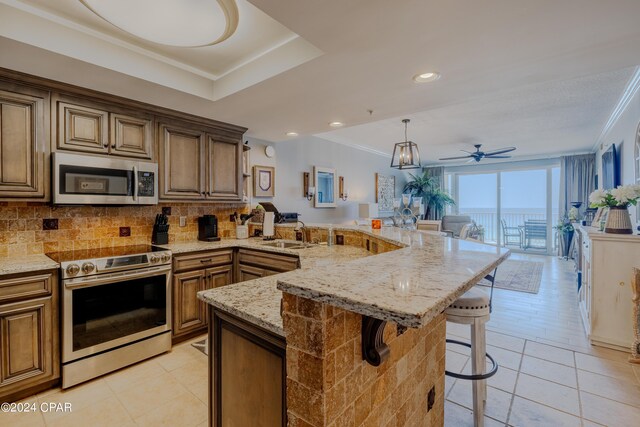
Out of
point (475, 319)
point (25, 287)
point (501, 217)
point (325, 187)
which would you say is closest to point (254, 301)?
point (475, 319)

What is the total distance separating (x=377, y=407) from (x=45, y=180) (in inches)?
108

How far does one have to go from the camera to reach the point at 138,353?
2461 mm

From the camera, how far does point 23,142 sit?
7.05 feet

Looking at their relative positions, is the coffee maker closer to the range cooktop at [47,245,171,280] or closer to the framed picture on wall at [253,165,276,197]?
the range cooktop at [47,245,171,280]

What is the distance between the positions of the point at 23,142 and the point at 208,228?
5.35 ft

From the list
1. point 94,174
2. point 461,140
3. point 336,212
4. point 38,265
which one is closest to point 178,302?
point 38,265

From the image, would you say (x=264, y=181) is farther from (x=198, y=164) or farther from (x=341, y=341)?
(x=341, y=341)

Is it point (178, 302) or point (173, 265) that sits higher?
point (173, 265)

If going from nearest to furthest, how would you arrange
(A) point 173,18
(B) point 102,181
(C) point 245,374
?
(C) point 245,374 < (A) point 173,18 < (B) point 102,181

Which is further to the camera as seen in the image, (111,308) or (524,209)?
(524,209)

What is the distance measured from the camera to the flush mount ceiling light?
5.27ft

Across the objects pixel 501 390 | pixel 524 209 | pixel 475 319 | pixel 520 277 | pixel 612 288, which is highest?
pixel 524 209

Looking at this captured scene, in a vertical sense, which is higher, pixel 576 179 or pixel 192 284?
pixel 576 179

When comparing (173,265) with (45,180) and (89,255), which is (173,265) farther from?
(45,180)
